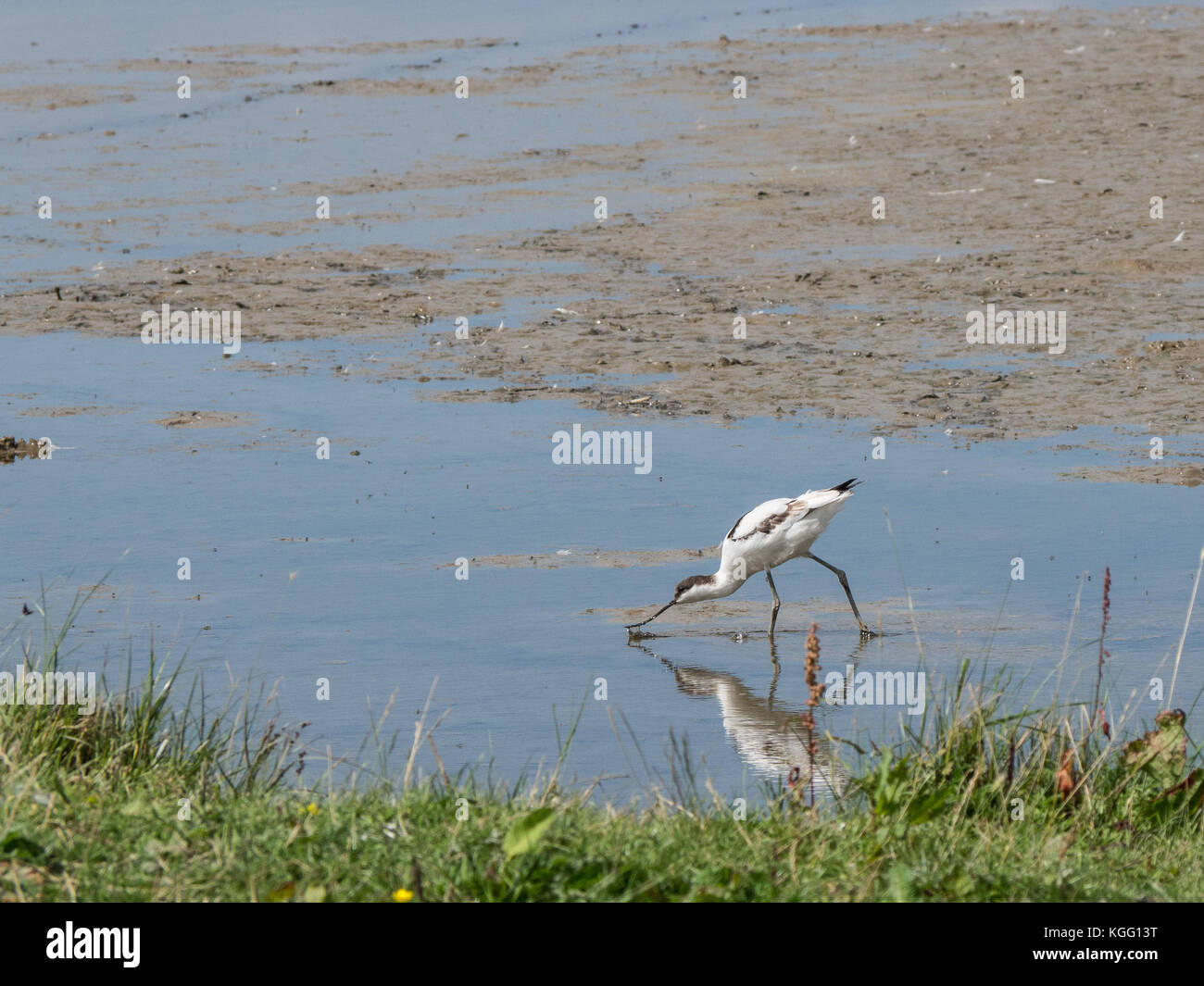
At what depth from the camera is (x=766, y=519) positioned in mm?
8891

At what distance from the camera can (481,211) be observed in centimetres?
1928

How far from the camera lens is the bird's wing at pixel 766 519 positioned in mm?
8859

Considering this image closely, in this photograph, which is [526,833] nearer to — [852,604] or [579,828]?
[579,828]

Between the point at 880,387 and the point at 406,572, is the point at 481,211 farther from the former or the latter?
the point at 406,572

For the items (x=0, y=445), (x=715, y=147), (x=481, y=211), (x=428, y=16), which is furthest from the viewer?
(x=428, y=16)

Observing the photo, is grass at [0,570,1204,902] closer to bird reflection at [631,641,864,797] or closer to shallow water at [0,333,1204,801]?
bird reflection at [631,641,864,797]

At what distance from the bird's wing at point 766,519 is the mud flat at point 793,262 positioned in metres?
3.07

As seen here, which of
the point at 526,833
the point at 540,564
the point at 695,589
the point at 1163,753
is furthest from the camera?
the point at 540,564

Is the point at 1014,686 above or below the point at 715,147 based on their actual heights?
below

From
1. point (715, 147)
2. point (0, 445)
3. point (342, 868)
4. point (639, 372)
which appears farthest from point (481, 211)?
point (342, 868)

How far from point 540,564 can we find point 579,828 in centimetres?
448

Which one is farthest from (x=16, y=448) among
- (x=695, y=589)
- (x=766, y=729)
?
(x=766, y=729)
